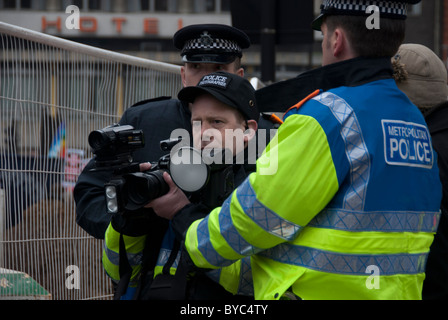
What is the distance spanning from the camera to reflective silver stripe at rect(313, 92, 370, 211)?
6.70 ft

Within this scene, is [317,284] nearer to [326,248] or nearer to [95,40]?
[326,248]

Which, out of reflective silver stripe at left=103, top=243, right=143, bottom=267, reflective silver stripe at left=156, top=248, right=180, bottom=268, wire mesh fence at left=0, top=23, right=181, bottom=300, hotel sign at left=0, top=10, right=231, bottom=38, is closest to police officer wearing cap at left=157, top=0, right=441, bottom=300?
reflective silver stripe at left=156, top=248, right=180, bottom=268

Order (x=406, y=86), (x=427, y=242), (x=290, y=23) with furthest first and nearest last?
(x=290, y=23) → (x=406, y=86) → (x=427, y=242)

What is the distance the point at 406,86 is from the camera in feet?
10.4

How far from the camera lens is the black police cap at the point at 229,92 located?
2.59 m

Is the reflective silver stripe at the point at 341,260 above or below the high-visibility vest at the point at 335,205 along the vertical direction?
below

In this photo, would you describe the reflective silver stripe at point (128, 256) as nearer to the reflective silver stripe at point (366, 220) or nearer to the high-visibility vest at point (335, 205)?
the high-visibility vest at point (335, 205)

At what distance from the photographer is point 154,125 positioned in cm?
318

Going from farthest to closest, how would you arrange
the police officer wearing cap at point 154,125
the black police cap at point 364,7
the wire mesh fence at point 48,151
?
the wire mesh fence at point 48,151 < the police officer wearing cap at point 154,125 < the black police cap at point 364,7

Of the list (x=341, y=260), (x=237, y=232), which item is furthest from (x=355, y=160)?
(x=237, y=232)

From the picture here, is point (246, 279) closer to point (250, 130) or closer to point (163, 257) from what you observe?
point (163, 257)

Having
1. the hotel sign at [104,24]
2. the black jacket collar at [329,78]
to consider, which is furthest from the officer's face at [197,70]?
the hotel sign at [104,24]
